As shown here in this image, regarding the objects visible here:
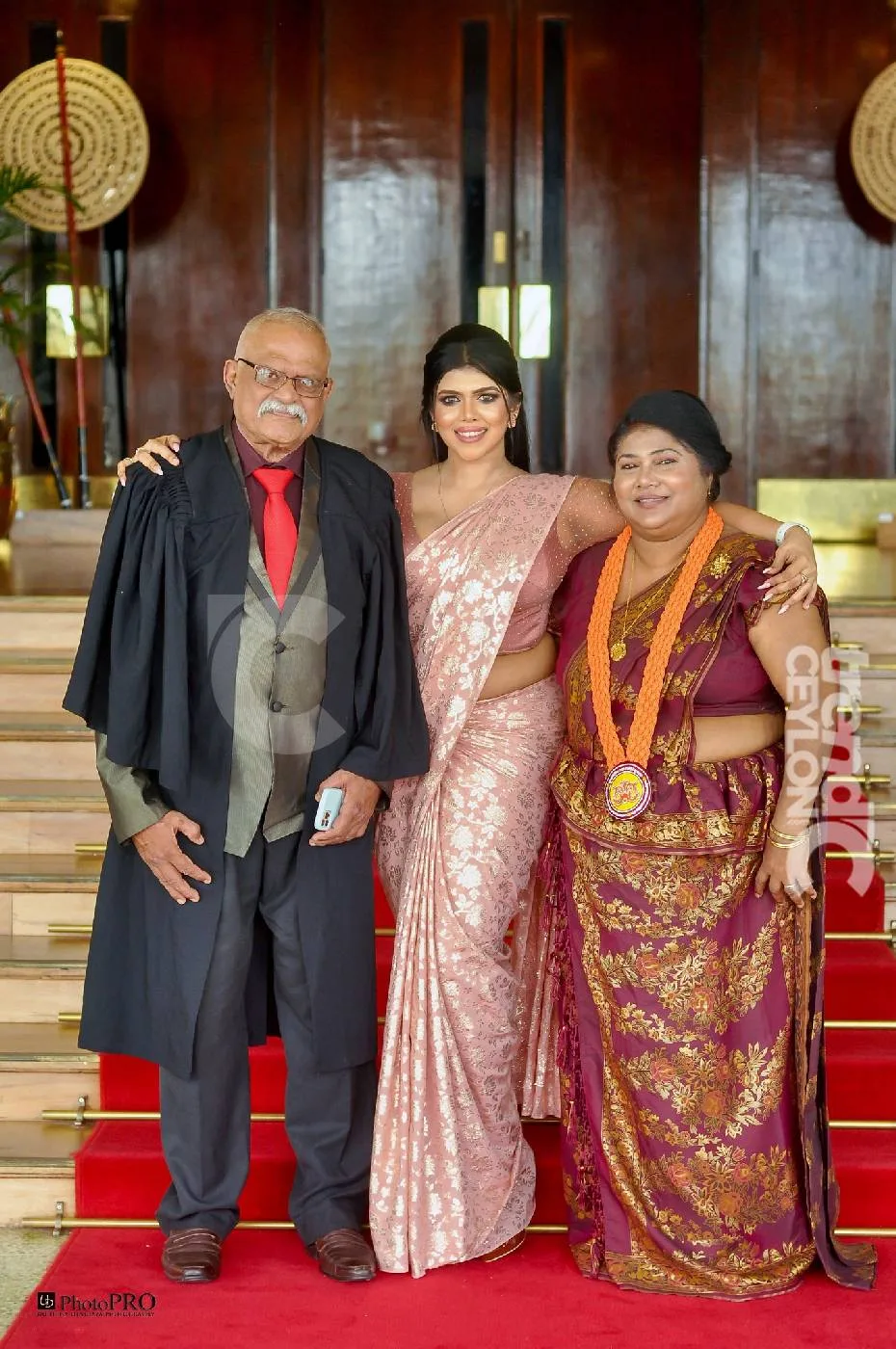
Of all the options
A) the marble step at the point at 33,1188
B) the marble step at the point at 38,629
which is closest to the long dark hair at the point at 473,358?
the marble step at the point at 33,1188

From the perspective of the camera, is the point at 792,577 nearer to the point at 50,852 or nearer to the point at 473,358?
the point at 473,358

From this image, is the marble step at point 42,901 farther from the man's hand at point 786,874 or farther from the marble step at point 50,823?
the man's hand at point 786,874

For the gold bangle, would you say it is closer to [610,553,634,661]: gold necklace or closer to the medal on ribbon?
the medal on ribbon

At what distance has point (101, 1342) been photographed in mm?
2658

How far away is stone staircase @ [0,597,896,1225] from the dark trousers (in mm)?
438

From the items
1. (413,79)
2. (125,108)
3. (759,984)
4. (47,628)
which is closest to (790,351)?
(413,79)

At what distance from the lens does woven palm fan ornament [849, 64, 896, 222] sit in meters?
6.41

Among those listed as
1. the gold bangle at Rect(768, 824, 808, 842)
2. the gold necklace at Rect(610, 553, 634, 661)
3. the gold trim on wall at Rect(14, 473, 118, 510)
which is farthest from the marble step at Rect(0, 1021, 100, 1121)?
the gold trim on wall at Rect(14, 473, 118, 510)

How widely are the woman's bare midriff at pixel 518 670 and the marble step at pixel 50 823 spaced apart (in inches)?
52.9

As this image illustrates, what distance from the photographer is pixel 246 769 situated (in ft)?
9.31

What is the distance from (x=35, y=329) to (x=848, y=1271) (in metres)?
5.44

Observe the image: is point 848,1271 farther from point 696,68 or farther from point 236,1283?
point 696,68

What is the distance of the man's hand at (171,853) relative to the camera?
9.21ft

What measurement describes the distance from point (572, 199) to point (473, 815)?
4489 millimetres
